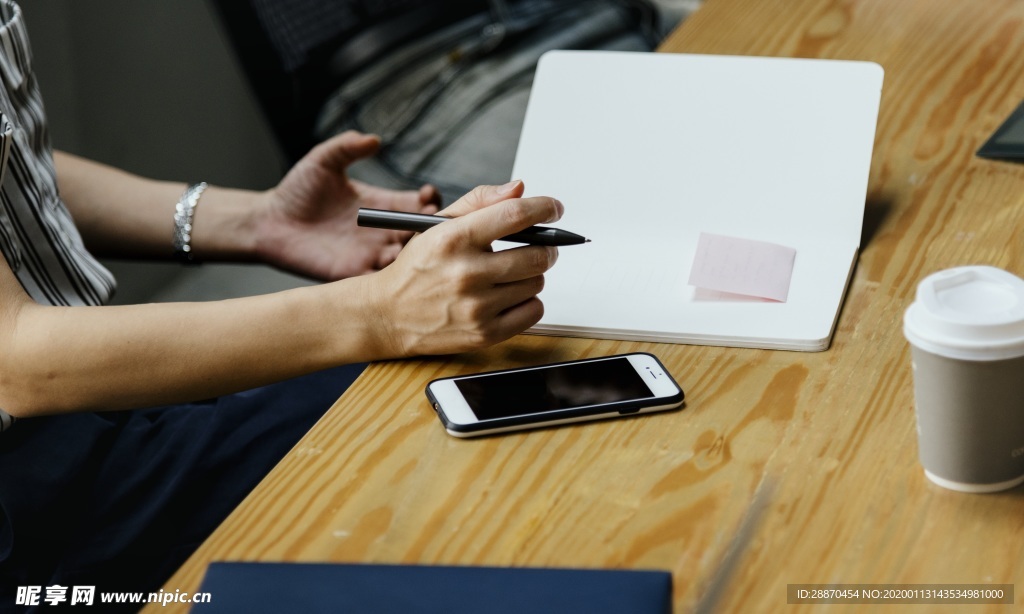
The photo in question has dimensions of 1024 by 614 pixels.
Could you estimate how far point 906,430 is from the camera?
0.63 m

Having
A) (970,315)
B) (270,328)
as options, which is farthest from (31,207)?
(970,315)

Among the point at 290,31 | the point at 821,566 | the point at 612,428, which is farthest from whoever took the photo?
the point at 290,31

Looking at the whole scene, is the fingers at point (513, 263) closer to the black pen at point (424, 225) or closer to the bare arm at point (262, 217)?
the black pen at point (424, 225)

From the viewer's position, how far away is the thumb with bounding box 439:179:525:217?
753 mm

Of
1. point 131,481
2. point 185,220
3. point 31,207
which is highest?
point 31,207

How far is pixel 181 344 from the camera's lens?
77cm

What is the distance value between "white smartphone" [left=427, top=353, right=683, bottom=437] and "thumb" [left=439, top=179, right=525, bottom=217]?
129 mm

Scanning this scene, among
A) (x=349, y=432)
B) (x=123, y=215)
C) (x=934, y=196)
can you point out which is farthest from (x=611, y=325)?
(x=123, y=215)

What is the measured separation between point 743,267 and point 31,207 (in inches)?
24.8

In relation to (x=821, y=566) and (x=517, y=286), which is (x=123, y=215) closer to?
(x=517, y=286)

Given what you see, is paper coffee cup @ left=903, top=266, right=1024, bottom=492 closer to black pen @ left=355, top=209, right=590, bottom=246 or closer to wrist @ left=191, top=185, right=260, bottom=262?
black pen @ left=355, top=209, right=590, bottom=246

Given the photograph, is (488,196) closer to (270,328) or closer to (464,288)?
(464,288)

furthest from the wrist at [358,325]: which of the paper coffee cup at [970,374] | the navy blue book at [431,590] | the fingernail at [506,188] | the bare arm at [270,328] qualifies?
the paper coffee cup at [970,374]

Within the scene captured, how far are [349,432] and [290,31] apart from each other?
954 millimetres
